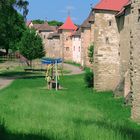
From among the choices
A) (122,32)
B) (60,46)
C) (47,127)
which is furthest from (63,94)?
(60,46)

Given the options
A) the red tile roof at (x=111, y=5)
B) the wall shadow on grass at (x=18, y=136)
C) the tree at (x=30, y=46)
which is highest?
the red tile roof at (x=111, y=5)

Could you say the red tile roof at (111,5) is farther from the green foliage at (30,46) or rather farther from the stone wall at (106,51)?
the green foliage at (30,46)

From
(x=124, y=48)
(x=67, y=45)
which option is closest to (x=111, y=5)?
(x=124, y=48)

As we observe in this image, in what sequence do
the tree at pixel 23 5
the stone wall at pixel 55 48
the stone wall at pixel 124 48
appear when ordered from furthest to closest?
the stone wall at pixel 55 48, the tree at pixel 23 5, the stone wall at pixel 124 48

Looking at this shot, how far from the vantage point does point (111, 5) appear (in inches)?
1430

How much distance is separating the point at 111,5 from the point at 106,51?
3.36m

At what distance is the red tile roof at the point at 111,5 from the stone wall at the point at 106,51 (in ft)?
0.99

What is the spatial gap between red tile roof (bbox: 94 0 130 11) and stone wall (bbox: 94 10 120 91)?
301mm

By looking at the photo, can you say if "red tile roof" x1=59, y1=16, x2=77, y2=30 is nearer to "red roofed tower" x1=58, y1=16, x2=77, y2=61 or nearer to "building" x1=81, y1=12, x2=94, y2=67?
"red roofed tower" x1=58, y1=16, x2=77, y2=61

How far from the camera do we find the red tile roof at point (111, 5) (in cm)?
3595

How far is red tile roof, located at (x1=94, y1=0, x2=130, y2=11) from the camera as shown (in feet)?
118

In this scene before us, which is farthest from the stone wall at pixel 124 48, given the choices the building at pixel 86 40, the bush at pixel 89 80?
the building at pixel 86 40

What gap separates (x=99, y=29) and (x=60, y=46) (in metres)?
67.2

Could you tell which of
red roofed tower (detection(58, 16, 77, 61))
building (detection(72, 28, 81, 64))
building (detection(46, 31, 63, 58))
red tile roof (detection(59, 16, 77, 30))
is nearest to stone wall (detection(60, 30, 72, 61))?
red roofed tower (detection(58, 16, 77, 61))
